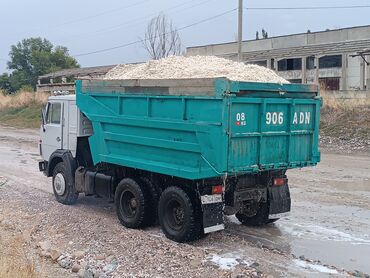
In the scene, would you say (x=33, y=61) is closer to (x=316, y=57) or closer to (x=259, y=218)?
(x=316, y=57)

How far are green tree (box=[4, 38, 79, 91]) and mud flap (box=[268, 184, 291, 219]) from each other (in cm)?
5304

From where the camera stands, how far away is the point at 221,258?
24.0ft

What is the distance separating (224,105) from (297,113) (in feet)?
5.66

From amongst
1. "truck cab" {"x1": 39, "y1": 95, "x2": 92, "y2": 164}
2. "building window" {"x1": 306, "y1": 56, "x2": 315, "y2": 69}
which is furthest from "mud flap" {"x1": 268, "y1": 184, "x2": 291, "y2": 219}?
"building window" {"x1": 306, "y1": 56, "x2": 315, "y2": 69}

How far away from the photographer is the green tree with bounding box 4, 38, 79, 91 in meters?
60.5

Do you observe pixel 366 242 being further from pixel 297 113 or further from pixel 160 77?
pixel 160 77

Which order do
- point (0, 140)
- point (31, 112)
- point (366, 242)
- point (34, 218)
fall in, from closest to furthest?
point (366, 242), point (34, 218), point (0, 140), point (31, 112)

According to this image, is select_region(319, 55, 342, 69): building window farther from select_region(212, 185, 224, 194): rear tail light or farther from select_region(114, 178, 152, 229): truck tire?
select_region(212, 185, 224, 194): rear tail light

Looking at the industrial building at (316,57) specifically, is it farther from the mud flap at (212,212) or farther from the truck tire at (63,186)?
the mud flap at (212,212)

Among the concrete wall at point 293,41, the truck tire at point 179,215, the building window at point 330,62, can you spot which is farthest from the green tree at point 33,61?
the truck tire at point 179,215

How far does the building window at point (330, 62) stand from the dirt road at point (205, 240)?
4465cm

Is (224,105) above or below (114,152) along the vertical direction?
above

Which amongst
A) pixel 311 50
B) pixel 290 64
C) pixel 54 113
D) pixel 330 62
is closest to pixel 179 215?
pixel 54 113

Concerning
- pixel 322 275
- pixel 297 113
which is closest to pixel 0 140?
pixel 297 113
